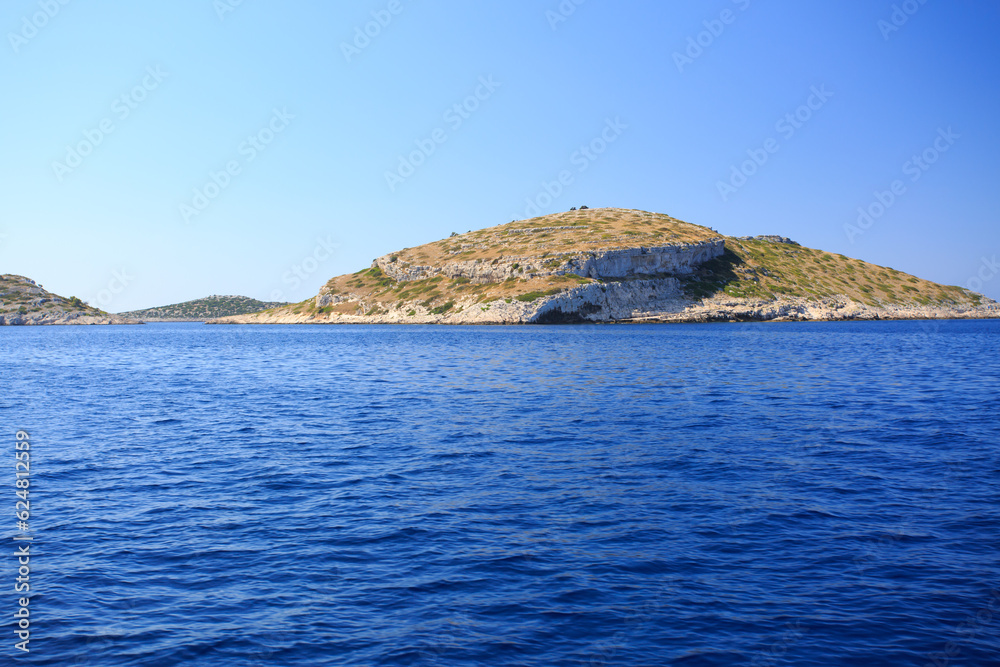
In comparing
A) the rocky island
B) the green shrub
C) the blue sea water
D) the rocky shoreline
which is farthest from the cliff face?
the blue sea water

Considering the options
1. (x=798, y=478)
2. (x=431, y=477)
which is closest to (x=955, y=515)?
(x=798, y=478)

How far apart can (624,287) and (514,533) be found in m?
143

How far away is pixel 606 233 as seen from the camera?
18600cm

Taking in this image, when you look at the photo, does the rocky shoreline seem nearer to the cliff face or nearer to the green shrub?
the green shrub

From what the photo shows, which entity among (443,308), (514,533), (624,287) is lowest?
(514,533)

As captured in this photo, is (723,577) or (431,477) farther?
(431,477)

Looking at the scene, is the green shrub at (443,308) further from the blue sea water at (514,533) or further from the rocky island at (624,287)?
the blue sea water at (514,533)

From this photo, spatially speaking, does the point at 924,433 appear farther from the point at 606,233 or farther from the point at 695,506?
the point at 606,233

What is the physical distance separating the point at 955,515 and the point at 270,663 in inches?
629

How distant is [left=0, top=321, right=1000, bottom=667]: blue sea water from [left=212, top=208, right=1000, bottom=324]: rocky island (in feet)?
385

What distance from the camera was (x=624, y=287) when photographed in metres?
155

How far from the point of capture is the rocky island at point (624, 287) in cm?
15175

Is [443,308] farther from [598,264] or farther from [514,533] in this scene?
[514,533]

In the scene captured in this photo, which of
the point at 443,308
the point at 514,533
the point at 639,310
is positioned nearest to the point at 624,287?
the point at 639,310
